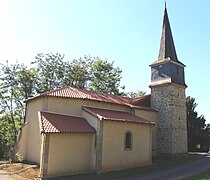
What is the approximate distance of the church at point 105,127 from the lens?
1552cm

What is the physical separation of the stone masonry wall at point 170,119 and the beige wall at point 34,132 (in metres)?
12.7

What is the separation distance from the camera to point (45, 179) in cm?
1398

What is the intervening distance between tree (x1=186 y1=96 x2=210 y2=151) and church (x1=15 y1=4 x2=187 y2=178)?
26.3 ft

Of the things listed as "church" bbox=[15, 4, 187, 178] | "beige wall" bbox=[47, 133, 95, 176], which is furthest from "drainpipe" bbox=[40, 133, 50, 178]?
"beige wall" bbox=[47, 133, 95, 176]

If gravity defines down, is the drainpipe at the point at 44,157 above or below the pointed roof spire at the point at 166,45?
below

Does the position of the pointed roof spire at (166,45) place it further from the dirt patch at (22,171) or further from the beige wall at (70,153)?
the dirt patch at (22,171)

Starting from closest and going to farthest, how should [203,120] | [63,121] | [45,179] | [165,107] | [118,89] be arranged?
[45,179], [63,121], [165,107], [203,120], [118,89]

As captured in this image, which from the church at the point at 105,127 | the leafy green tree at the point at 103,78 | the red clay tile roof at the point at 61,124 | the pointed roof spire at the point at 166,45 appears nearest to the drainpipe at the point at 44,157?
the church at the point at 105,127

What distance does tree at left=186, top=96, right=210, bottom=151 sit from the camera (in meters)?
32.0

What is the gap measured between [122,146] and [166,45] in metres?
14.1

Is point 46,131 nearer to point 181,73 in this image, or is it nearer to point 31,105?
point 31,105

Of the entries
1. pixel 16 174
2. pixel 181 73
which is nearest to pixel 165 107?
pixel 181 73

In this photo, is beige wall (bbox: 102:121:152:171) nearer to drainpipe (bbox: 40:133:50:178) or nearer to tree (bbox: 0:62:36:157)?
drainpipe (bbox: 40:133:50:178)

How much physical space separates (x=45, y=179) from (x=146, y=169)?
7.88m
